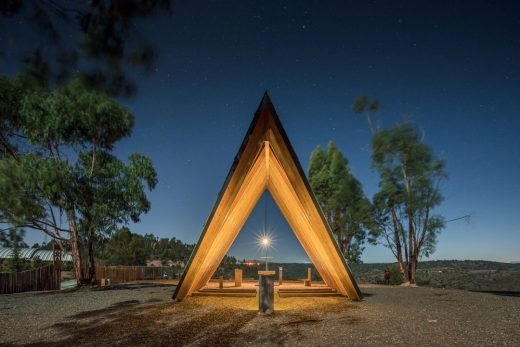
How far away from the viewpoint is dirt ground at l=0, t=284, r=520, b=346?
495 cm

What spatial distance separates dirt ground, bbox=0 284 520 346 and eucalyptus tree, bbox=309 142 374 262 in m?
11.2

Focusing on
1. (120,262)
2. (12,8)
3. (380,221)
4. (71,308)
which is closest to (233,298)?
(71,308)

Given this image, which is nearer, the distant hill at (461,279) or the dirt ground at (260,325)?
the dirt ground at (260,325)

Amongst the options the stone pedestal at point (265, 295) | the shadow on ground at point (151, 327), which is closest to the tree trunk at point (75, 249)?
the shadow on ground at point (151, 327)

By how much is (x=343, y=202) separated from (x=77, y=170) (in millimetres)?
15108

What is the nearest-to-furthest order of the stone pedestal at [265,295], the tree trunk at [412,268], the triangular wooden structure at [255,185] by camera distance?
the triangular wooden structure at [255,185]
the stone pedestal at [265,295]
the tree trunk at [412,268]

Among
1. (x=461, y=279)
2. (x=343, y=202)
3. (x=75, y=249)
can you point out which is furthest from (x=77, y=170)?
(x=461, y=279)

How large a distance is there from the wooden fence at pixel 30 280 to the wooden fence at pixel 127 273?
276 cm

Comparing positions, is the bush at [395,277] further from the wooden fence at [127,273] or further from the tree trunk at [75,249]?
the tree trunk at [75,249]

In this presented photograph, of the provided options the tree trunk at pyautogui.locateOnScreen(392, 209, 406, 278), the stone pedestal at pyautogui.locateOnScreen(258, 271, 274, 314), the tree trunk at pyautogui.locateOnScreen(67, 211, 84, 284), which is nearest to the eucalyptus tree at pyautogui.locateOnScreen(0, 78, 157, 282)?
the tree trunk at pyautogui.locateOnScreen(67, 211, 84, 284)

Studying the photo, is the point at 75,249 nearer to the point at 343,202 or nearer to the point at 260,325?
the point at 260,325

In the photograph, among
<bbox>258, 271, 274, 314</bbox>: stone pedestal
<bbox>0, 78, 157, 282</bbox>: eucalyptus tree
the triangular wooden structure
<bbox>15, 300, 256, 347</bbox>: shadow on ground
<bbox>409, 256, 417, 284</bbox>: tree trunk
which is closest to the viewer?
<bbox>15, 300, 256, 347</bbox>: shadow on ground

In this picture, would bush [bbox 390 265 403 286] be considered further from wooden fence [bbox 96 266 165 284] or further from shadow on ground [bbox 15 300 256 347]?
wooden fence [bbox 96 266 165 284]

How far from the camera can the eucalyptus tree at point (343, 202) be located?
2005cm
